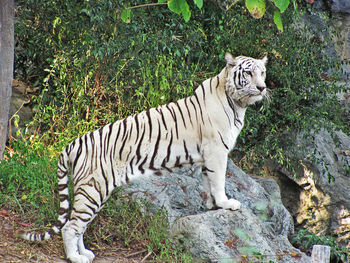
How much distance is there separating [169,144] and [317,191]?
Result: 392cm

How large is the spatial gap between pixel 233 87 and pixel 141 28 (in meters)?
2.25

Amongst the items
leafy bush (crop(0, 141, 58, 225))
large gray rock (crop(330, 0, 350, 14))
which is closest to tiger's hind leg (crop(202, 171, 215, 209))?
leafy bush (crop(0, 141, 58, 225))

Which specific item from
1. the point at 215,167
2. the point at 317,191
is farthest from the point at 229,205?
the point at 317,191

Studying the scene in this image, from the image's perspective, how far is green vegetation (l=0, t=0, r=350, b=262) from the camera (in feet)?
18.1

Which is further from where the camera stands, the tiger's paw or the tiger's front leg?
the tiger's paw

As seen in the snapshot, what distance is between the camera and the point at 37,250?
477cm

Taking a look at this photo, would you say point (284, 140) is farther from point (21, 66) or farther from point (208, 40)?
point (21, 66)

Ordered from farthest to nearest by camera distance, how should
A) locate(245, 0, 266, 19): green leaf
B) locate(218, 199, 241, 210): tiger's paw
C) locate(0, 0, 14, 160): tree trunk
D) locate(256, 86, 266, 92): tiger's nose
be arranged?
locate(0, 0, 14, 160): tree trunk → locate(218, 199, 241, 210): tiger's paw → locate(256, 86, 266, 92): tiger's nose → locate(245, 0, 266, 19): green leaf

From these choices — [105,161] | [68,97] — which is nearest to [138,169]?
[105,161]

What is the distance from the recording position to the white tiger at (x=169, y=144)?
486cm

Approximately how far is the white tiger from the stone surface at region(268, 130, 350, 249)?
10.2 ft

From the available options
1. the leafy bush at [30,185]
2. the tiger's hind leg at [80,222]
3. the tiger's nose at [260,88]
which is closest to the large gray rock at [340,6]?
the tiger's nose at [260,88]

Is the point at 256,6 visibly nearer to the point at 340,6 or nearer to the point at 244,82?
the point at 244,82

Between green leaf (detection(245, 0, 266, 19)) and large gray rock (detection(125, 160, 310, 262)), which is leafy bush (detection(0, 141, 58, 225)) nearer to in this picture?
large gray rock (detection(125, 160, 310, 262))
